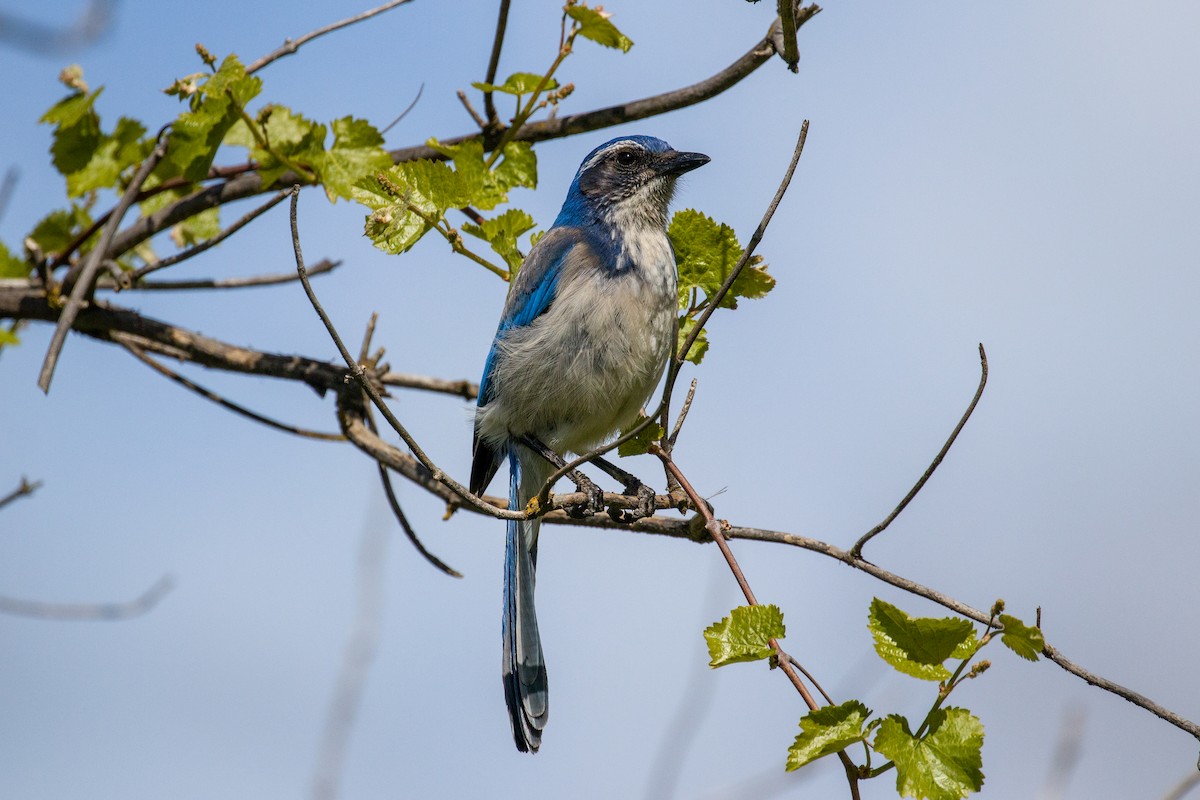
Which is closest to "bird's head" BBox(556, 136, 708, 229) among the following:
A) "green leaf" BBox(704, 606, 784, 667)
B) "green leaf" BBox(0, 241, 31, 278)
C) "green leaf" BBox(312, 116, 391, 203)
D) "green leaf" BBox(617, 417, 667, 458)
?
"green leaf" BBox(312, 116, 391, 203)

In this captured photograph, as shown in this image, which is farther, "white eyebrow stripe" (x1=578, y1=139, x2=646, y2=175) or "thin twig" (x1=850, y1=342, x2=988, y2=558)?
"white eyebrow stripe" (x1=578, y1=139, x2=646, y2=175)

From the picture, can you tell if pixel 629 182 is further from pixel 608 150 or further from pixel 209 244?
pixel 209 244

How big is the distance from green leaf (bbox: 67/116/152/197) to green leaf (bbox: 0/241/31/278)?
355 mm

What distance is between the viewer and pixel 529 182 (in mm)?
→ 4621

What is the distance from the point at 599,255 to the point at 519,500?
117 cm

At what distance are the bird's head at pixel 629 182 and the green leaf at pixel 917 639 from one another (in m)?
3.18

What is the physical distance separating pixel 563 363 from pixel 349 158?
4.19ft

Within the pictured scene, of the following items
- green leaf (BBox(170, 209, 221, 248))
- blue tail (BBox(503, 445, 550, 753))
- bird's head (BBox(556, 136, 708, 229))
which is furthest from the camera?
bird's head (BBox(556, 136, 708, 229))

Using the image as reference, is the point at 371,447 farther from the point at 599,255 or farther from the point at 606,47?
the point at 606,47

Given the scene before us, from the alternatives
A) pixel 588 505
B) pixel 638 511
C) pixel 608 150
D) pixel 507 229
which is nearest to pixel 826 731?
pixel 638 511

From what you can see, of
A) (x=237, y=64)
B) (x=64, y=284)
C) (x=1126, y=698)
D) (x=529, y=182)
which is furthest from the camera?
(x=64, y=284)

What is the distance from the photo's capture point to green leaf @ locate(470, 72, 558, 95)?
14.7ft

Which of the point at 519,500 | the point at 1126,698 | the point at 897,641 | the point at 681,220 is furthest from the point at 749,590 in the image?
the point at 519,500

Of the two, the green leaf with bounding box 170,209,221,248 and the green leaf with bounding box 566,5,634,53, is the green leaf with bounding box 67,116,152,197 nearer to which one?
the green leaf with bounding box 170,209,221,248
